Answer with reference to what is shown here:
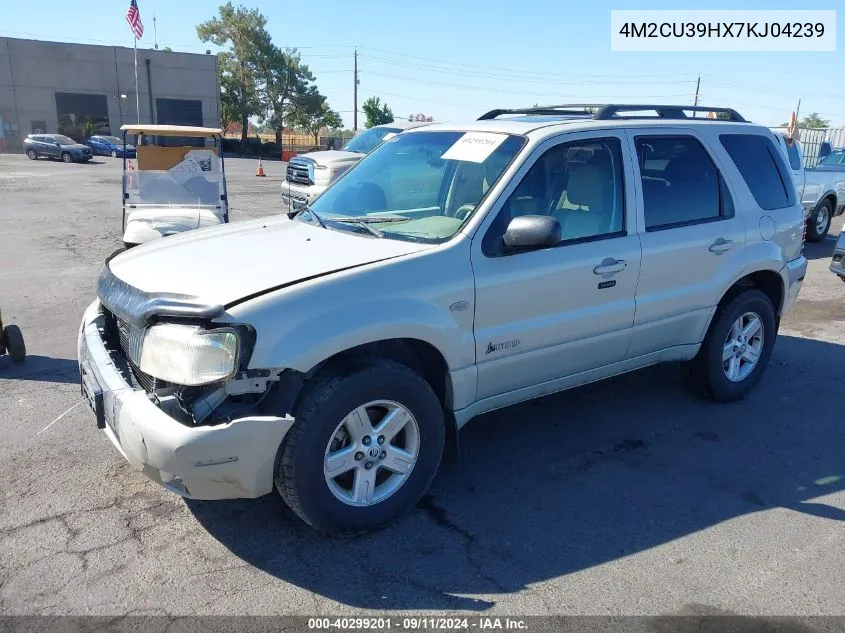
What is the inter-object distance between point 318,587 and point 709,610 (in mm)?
1670

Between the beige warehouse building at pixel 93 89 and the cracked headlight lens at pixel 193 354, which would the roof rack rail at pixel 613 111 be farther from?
the beige warehouse building at pixel 93 89

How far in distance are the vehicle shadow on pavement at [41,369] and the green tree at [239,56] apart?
204 feet

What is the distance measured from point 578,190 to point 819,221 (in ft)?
38.6

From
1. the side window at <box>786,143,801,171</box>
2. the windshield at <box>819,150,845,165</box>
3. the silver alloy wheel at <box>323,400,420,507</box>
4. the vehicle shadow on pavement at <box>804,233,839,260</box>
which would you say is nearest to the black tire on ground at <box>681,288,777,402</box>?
the silver alloy wheel at <box>323,400,420,507</box>

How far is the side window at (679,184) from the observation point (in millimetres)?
4453

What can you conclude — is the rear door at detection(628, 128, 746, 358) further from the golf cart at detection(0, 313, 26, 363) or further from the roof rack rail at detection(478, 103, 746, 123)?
the golf cart at detection(0, 313, 26, 363)

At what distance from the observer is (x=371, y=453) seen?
3373 millimetres

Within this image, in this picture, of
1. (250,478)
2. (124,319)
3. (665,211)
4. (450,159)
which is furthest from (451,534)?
(665,211)

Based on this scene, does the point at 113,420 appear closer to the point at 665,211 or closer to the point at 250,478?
the point at 250,478

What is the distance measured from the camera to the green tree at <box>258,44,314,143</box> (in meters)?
66.6

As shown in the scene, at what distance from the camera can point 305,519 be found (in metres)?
3.23

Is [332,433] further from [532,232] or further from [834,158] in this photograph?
[834,158]

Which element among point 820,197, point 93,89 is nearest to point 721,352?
point 820,197

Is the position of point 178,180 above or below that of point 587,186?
below
